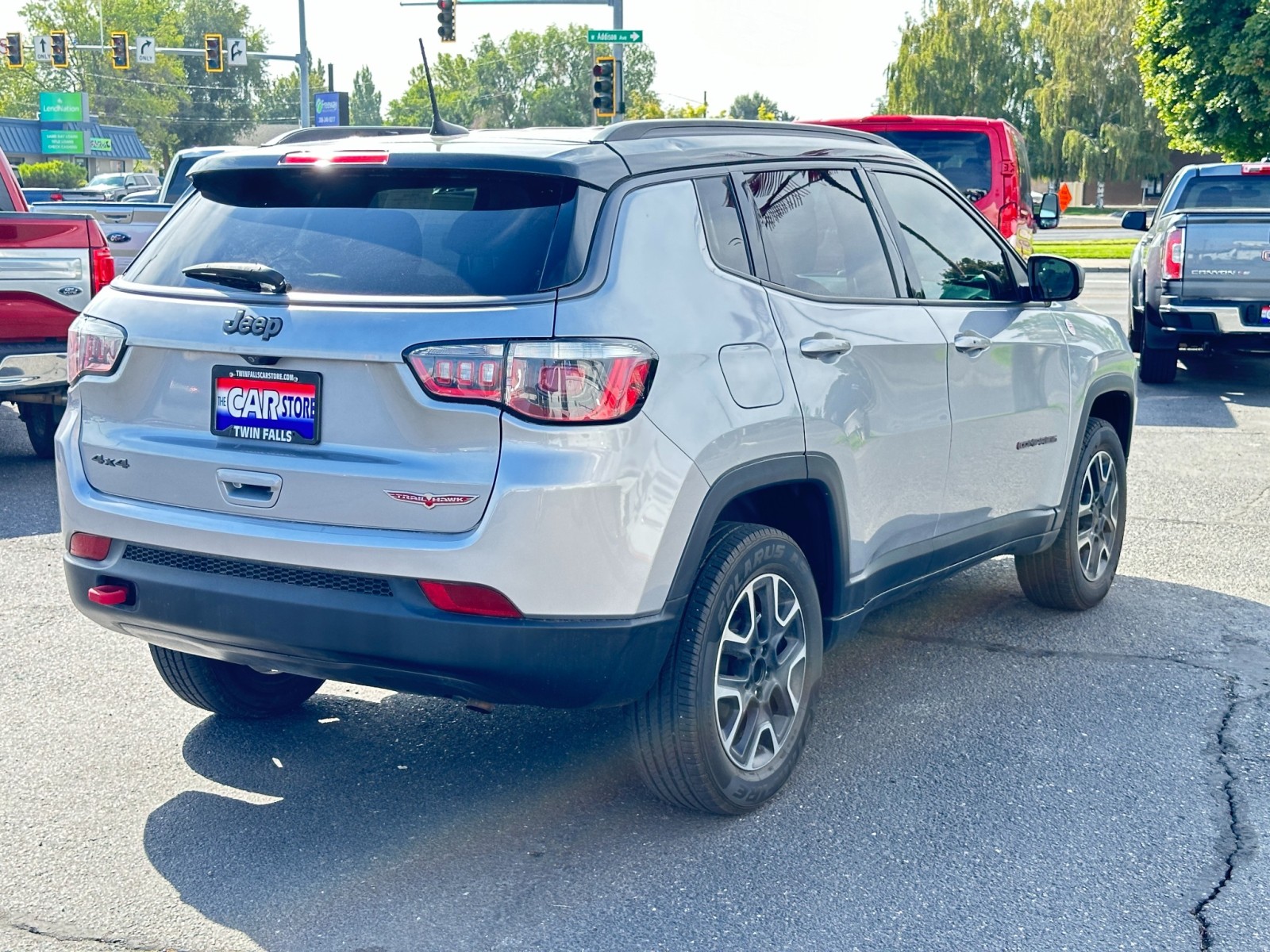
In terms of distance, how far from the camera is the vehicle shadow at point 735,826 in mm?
3408

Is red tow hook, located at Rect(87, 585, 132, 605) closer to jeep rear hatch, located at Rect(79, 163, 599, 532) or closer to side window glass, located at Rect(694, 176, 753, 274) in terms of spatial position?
jeep rear hatch, located at Rect(79, 163, 599, 532)

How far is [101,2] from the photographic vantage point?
118125 millimetres

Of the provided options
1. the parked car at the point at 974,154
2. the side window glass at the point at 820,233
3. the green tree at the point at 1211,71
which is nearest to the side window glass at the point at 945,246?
the side window glass at the point at 820,233

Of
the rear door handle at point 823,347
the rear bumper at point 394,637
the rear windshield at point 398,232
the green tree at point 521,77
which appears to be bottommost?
the rear bumper at point 394,637

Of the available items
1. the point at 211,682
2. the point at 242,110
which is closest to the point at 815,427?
the point at 211,682

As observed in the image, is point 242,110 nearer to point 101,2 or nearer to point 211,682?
point 101,2

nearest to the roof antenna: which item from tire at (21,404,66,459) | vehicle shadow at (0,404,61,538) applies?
vehicle shadow at (0,404,61,538)

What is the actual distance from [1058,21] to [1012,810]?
60.4 meters

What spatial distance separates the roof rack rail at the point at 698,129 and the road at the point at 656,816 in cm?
179

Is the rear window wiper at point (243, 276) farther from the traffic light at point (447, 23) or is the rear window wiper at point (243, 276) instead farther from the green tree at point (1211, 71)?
the green tree at point (1211, 71)

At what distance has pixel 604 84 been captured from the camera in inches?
971

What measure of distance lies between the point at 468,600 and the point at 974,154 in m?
10.8

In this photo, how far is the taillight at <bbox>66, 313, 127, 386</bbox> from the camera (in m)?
3.87

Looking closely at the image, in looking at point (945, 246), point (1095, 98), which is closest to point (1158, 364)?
point (945, 246)
